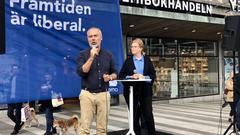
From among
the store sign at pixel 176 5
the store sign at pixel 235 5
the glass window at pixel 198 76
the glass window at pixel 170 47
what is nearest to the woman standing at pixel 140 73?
the store sign at pixel 176 5

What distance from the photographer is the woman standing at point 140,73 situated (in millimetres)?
7609

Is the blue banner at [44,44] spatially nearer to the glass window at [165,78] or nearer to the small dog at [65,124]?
the small dog at [65,124]

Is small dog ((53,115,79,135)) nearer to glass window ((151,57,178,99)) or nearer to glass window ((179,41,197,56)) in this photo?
glass window ((151,57,178,99))

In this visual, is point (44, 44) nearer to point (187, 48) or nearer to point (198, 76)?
point (187, 48)

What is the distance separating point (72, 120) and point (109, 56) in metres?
2.77

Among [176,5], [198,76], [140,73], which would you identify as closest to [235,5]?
[176,5]

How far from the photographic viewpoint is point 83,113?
19.0ft

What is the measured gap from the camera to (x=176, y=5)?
1545cm

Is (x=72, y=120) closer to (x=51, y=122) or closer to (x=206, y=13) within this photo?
(x=51, y=122)

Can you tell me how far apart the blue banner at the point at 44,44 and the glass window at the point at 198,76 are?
12.5m

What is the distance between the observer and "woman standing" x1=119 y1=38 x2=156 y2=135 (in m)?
7.61

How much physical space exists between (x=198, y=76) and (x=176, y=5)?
6783 mm

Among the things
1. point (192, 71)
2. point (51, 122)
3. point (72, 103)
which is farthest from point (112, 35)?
point (192, 71)

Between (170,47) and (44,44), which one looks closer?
(44,44)
